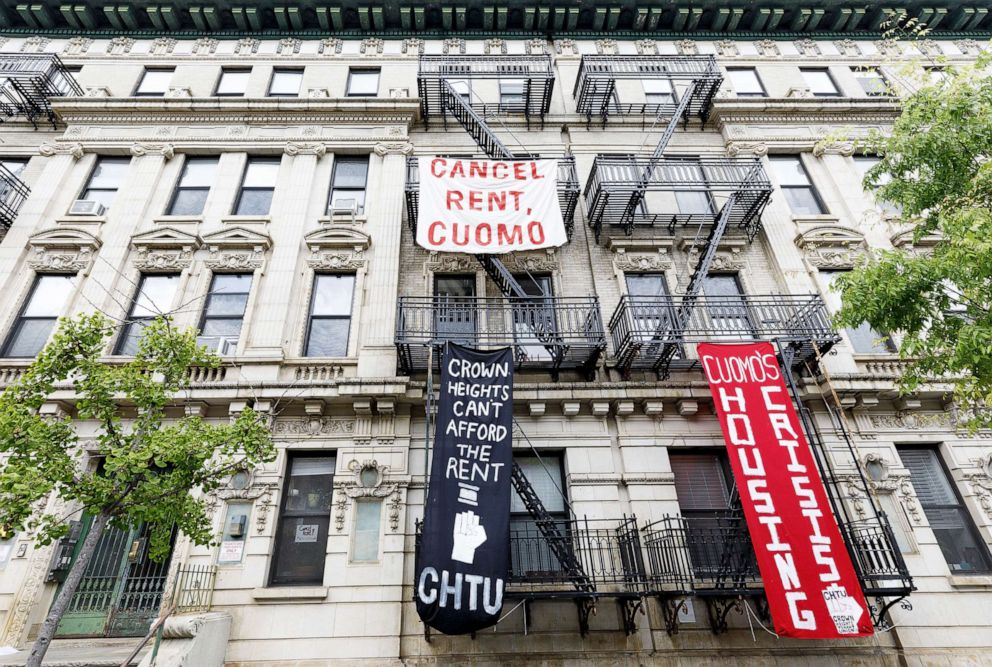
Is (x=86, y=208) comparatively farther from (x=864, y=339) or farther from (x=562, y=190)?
(x=864, y=339)

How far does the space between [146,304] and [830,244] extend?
1666cm

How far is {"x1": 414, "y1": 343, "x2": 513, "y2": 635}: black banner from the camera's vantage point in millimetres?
7320

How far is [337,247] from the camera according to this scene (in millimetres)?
12570

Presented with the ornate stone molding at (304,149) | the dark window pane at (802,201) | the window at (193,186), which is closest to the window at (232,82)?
the window at (193,186)

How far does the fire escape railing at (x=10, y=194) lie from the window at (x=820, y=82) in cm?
2300

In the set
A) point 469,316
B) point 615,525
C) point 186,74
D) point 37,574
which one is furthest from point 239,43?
point 615,525

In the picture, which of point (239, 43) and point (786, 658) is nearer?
point (786, 658)

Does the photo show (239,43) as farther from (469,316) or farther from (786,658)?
(786,658)

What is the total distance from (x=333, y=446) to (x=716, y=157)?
12931mm

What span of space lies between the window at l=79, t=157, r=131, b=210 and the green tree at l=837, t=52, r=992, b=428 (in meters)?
17.0

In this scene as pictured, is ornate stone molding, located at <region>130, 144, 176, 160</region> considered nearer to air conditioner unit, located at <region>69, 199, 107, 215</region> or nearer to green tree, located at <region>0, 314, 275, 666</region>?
air conditioner unit, located at <region>69, 199, 107, 215</region>

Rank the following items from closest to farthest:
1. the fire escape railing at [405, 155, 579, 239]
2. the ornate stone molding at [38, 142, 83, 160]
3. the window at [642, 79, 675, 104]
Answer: the fire escape railing at [405, 155, 579, 239] < the ornate stone molding at [38, 142, 83, 160] < the window at [642, 79, 675, 104]

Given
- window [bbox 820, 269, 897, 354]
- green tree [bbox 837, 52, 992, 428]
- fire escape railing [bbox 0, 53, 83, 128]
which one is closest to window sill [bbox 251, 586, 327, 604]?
green tree [bbox 837, 52, 992, 428]

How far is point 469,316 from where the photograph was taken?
11.8 m
